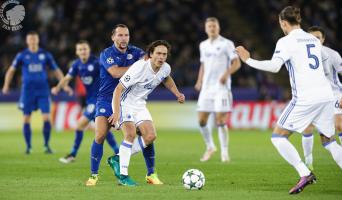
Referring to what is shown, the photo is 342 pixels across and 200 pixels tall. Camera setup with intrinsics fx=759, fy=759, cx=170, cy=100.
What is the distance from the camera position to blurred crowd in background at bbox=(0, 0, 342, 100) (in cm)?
2480

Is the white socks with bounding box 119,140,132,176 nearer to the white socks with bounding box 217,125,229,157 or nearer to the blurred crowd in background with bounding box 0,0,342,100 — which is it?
the white socks with bounding box 217,125,229,157

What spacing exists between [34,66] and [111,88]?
646cm

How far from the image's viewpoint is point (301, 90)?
930 centimetres

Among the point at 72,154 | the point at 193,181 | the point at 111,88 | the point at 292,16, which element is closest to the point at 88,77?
the point at 72,154

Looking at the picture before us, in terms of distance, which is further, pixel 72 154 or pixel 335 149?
pixel 72 154

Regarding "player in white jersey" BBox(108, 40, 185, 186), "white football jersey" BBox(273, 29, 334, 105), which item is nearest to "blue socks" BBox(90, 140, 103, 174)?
"player in white jersey" BBox(108, 40, 185, 186)

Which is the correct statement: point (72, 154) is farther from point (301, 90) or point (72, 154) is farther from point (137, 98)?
point (301, 90)

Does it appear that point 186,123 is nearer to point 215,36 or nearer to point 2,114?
point 2,114

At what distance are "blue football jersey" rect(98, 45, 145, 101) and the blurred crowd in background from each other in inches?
527

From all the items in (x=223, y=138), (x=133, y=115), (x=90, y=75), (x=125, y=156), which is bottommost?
(x=223, y=138)

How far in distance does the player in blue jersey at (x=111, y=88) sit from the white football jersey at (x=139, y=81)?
0.97 ft

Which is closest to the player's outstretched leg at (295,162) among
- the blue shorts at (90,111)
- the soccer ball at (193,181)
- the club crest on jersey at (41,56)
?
the soccer ball at (193,181)

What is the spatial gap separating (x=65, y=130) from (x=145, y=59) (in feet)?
45.8

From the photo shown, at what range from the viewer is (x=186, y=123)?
24.1 metres
